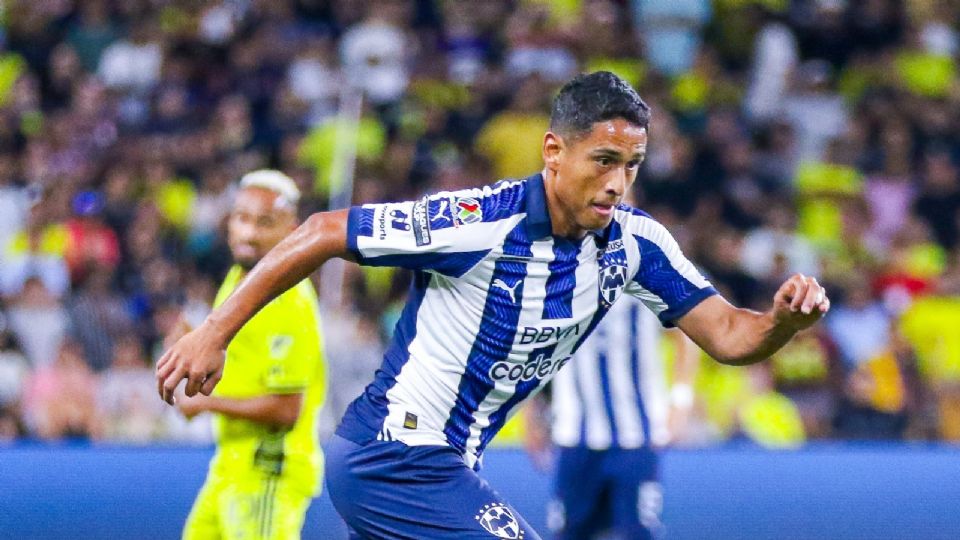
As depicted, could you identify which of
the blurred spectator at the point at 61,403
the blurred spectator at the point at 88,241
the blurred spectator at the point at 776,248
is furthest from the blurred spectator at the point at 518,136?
the blurred spectator at the point at 61,403

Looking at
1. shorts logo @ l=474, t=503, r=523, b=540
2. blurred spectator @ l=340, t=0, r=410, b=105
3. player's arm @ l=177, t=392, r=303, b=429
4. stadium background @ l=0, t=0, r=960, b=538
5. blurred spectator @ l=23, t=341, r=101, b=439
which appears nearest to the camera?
shorts logo @ l=474, t=503, r=523, b=540

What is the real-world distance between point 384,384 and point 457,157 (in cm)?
758

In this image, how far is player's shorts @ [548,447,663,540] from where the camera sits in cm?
726

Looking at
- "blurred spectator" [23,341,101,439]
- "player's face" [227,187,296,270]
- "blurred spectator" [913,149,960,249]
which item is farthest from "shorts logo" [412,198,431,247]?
"blurred spectator" [913,149,960,249]

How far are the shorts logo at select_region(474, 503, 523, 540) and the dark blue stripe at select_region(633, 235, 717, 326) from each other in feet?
2.93

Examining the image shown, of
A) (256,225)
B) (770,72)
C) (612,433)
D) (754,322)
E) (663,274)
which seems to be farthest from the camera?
(770,72)

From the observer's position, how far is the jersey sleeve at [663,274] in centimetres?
460

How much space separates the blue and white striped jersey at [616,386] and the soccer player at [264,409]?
1.83 meters

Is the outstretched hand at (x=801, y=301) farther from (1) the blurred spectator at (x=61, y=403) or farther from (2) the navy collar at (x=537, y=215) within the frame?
(1) the blurred spectator at (x=61, y=403)

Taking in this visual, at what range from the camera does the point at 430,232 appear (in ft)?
13.7

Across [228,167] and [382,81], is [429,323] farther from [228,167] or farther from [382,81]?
[382,81]

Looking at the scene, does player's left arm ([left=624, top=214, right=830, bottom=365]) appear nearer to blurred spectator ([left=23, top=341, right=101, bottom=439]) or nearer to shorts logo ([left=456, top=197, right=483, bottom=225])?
shorts logo ([left=456, top=197, right=483, bottom=225])

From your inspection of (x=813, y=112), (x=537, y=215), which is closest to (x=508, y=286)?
(x=537, y=215)

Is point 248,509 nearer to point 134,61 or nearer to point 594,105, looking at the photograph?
point 594,105
